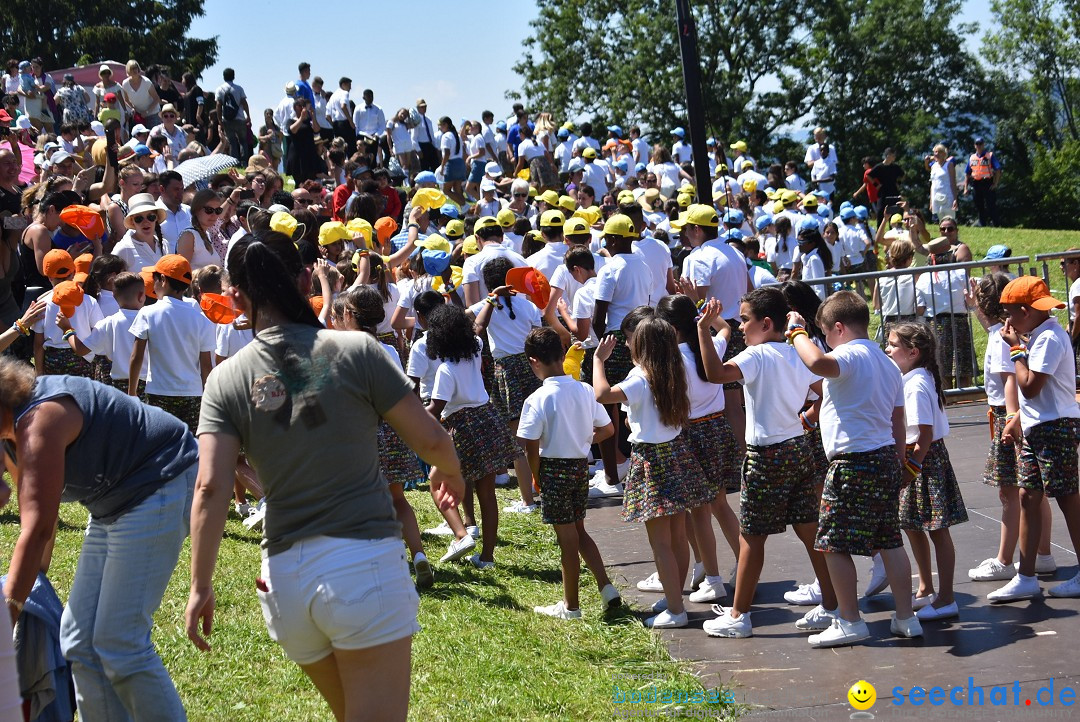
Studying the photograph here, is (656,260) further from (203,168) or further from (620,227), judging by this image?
(203,168)

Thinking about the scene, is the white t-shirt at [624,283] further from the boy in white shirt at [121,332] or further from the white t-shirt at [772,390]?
the boy in white shirt at [121,332]

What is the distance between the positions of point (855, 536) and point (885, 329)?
6.15 metres

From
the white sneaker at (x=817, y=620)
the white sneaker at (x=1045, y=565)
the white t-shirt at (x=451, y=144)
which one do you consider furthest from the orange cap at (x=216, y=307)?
the white t-shirt at (x=451, y=144)

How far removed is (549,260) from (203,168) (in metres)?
4.96

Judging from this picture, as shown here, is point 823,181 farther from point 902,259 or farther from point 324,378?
point 324,378

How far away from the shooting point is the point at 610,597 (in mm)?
6523

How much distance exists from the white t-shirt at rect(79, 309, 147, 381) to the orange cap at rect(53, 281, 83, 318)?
0.89ft

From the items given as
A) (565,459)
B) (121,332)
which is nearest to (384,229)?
(121,332)

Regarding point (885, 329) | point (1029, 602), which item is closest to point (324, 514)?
point (1029, 602)

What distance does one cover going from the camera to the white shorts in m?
3.43

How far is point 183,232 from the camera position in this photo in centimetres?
982

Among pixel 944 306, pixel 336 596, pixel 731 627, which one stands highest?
pixel 944 306

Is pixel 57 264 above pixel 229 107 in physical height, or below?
below

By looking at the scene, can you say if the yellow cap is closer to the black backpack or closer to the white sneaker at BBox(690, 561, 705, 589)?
the white sneaker at BBox(690, 561, 705, 589)
